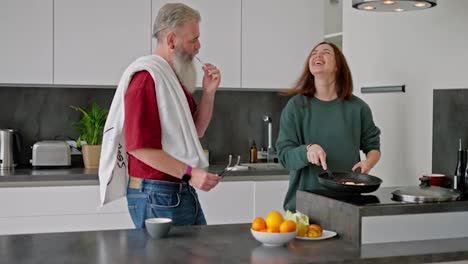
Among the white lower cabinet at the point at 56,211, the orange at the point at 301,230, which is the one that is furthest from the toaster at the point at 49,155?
the orange at the point at 301,230

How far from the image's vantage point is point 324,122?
3.07 meters

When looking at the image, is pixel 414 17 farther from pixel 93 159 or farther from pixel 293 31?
pixel 93 159

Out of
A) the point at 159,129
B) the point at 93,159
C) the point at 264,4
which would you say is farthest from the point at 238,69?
the point at 159,129

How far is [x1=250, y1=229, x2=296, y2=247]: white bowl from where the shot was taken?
7.22ft

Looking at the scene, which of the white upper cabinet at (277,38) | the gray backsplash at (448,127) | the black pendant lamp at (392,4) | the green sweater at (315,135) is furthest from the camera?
Answer: the white upper cabinet at (277,38)

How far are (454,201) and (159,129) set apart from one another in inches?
45.1

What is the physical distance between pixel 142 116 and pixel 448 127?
1.63 metres

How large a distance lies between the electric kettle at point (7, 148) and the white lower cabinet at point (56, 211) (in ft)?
1.26

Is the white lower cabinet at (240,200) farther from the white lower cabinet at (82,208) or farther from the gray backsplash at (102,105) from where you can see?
the gray backsplash at (102,105)

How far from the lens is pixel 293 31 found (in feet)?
15.0

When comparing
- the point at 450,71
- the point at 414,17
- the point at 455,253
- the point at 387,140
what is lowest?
the point at 455,253

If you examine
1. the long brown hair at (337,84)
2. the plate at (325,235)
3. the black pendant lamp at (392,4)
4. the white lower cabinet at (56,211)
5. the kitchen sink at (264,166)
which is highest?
the black pendant lamp at (392,4)

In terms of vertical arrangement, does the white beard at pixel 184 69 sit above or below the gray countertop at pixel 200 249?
above

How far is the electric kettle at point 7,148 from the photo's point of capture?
4.09 metres
